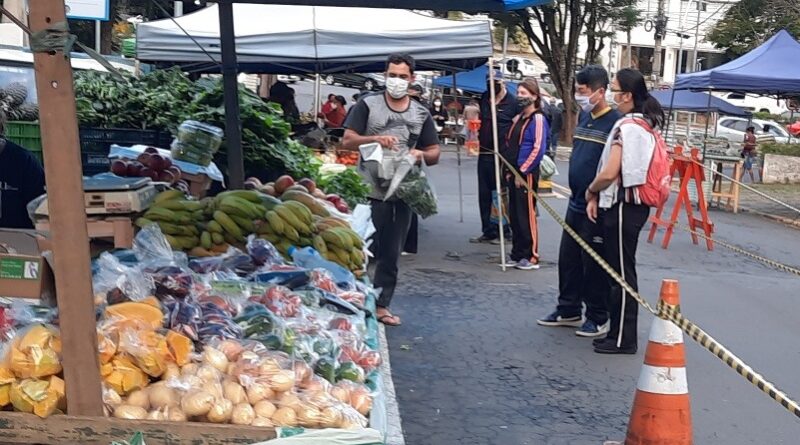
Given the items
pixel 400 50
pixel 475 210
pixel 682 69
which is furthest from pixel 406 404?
pixel 682 69

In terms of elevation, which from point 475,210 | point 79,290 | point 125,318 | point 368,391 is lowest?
point 475,210

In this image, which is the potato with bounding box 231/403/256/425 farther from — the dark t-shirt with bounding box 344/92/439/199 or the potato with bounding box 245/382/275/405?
the dark t-shirt with bounding box 344/92/439/199

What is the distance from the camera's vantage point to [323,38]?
11.1m

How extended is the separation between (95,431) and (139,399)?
214 millimetres

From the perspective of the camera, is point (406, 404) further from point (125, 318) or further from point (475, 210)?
point (475, 210)

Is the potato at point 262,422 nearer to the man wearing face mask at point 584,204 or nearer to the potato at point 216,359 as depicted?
the potato at point 216,359

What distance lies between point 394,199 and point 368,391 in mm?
3178

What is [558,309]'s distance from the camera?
8023mm

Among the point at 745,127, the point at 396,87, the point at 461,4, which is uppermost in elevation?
the point at 461,4

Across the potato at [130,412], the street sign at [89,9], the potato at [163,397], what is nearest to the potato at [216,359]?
the potato at [163,397]

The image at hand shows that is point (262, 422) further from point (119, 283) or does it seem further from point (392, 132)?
point (392, 132)

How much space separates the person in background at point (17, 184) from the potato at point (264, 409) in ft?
10.7

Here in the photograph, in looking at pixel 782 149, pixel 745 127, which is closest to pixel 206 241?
pixel 782 149

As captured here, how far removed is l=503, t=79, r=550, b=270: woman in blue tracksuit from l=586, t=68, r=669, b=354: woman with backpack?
3.48 metres
